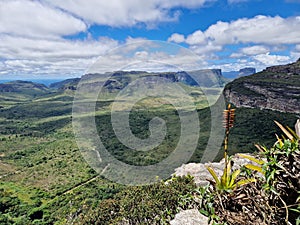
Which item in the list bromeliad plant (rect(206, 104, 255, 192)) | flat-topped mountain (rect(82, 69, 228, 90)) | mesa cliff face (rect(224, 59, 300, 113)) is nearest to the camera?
bromeliad plant (rect(206, 104, 255, 192))

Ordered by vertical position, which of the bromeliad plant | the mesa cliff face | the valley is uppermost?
the bromeliad plant

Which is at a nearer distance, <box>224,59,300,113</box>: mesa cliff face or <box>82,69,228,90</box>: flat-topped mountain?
<box>82,69,228,90</box>: flat-topped mountain

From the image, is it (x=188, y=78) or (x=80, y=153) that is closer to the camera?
(x=188, y=78)

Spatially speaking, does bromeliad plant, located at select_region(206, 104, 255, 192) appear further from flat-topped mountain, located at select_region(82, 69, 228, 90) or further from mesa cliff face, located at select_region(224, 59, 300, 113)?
mesa cliff face, located at select_region(224, 59, 300, 113)

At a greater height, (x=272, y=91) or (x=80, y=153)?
(x=272, y=91)

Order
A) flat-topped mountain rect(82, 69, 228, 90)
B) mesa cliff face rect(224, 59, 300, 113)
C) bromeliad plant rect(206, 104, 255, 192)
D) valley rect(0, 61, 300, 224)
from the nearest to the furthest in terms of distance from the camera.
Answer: bromeliad plant rect(206, 104, 255, 192) → flat-topped mountain rect(82, 69, 228, 90) → valley rect(0, 61, 300, 224) → mesa cliff face rect(224, 59, 300, 113)

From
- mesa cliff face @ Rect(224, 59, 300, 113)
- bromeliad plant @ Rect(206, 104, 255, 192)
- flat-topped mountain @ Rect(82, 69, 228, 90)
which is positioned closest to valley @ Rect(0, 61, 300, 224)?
mesa cliff face @ Rect(224, 59, 300, 113)

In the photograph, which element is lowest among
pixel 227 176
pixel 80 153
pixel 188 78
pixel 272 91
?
pixel 80 153

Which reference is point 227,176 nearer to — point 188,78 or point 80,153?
point 188,78

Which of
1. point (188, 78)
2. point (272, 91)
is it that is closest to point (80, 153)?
point (188, 78)
